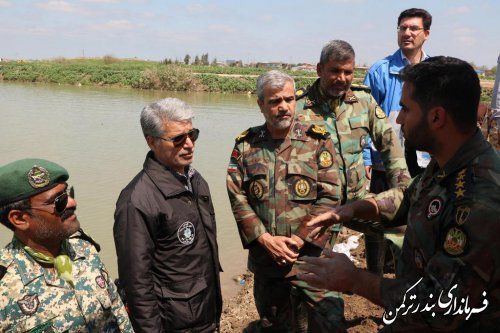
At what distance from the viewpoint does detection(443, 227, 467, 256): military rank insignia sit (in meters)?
1.57

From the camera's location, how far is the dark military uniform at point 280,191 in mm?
3105

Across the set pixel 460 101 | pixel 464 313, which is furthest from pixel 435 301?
pixel 460 101

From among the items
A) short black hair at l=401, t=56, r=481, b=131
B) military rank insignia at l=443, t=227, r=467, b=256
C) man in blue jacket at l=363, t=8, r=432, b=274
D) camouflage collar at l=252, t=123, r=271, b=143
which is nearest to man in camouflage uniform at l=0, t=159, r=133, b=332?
camouflage collar at l=252, t=123, r=271, b=143

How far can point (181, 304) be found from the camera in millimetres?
2605

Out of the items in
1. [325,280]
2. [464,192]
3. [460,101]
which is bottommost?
[325,280]

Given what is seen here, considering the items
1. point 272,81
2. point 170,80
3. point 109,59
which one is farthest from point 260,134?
point 109,59

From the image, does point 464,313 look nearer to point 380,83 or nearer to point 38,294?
point 38,294

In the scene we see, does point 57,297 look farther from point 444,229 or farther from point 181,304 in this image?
point 444,229

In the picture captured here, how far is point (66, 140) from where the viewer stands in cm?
1330

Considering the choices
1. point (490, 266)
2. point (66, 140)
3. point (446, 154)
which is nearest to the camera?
point (490, 266)

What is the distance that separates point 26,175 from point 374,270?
325cm

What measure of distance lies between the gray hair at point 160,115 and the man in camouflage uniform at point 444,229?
1257 millimetres

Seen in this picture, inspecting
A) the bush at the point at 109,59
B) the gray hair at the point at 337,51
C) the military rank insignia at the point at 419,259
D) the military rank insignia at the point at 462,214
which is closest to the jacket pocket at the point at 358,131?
the gray hair at the point at 337,51

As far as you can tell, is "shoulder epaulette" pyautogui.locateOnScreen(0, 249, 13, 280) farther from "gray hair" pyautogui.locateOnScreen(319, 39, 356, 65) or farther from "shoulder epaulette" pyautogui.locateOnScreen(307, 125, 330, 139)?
"gray hair" pyautogui.locateOnScreen(319, 39, 356, 65)
